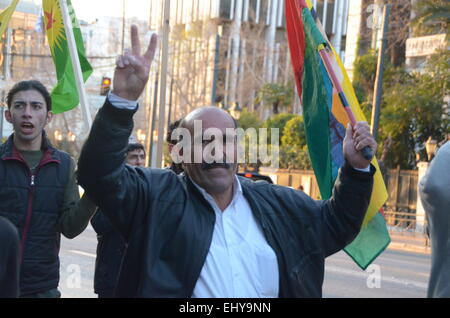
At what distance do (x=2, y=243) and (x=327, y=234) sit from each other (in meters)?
1.57

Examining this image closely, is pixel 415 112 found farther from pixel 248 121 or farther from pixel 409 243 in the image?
pixel 248 121

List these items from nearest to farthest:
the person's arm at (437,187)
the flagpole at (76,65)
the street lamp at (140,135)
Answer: the person's arm at (437,187)
the flagpole at (76,65)
the street lamp at (140,135)

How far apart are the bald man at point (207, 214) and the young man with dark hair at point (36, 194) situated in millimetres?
1365

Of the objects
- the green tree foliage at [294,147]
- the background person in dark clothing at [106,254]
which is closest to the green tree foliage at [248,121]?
the green tree foliage at [294,147]

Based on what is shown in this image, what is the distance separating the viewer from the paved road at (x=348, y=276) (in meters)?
11.5

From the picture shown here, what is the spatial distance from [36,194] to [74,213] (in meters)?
0.28

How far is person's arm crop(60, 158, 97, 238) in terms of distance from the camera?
4812 mm

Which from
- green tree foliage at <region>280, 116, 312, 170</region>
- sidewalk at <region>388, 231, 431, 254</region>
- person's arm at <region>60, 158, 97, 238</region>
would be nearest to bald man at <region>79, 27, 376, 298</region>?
person's arm at <region>60, 158, 97, 238</region>

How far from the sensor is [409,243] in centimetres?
2347

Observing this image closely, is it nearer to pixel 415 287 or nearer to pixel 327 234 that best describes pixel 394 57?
pixel 415 287

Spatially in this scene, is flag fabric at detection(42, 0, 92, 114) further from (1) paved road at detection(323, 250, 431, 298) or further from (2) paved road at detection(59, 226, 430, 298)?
(1) paved road at detection(323, 250, 431, 298)

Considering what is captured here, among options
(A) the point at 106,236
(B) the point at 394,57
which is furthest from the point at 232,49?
(A) the point at 106,236

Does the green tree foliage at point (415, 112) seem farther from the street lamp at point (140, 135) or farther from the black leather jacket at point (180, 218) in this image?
the black leather jacket at point (180, 218)

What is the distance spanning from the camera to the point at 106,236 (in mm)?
5543
